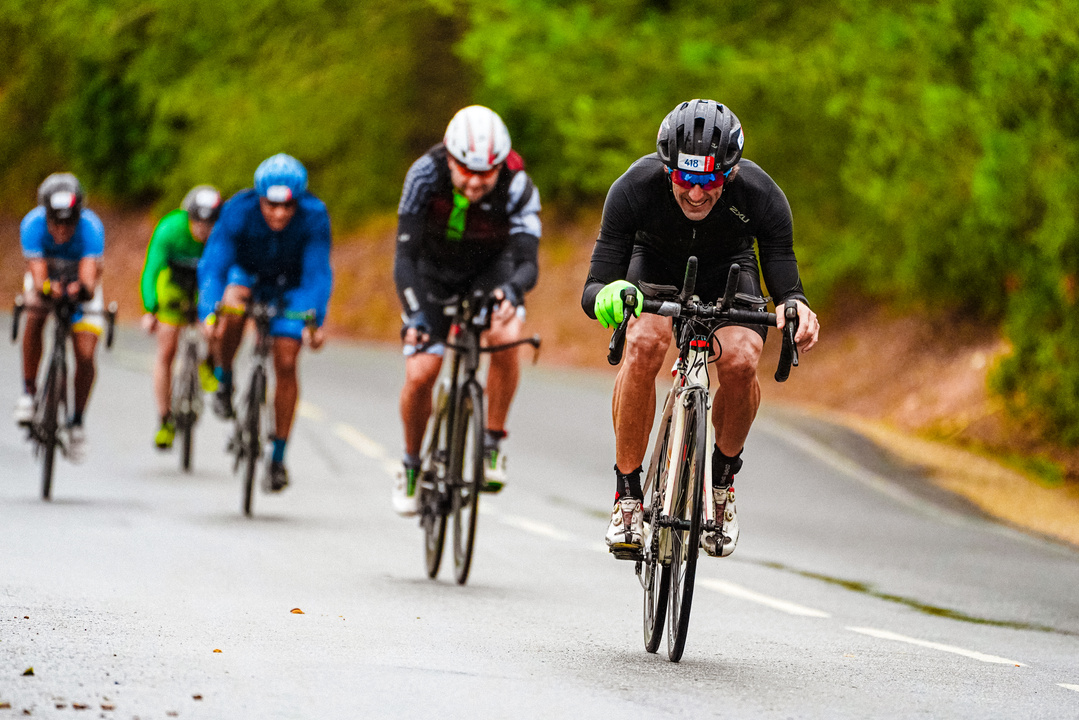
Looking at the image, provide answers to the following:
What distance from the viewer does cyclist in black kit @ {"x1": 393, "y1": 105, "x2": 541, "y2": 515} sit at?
874cm

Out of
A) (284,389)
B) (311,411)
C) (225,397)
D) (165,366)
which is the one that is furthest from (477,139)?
(311,411)

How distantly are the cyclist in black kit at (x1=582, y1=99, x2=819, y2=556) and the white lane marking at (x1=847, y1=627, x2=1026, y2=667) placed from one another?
1413mm

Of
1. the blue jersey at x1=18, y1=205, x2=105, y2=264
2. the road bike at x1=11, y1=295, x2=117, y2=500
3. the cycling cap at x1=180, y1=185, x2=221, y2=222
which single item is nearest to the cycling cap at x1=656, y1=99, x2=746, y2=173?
the road bike at x1=11, y1=295, x2=117, y2=500

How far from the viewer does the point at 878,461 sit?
16172 millimetres

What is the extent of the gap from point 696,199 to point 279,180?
4.90m

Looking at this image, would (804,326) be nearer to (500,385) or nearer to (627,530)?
(627,530)

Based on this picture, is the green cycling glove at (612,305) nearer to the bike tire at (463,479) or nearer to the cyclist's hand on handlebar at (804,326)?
the cyclist's hand on handlebar at (804,326)

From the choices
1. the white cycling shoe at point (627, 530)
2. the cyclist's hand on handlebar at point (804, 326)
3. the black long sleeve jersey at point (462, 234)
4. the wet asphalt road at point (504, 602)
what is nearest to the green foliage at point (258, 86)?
the wet asphalt road at point (504, 602)

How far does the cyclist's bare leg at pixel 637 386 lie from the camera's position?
655 cm

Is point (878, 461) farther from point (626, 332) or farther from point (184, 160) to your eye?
point (184, 160)

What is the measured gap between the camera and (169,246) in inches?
555

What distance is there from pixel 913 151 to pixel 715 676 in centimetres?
1500

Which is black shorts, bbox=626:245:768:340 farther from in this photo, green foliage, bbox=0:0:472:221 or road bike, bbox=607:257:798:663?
green foliage, bbox=0:0:472:221

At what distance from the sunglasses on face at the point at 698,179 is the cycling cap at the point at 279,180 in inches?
190
